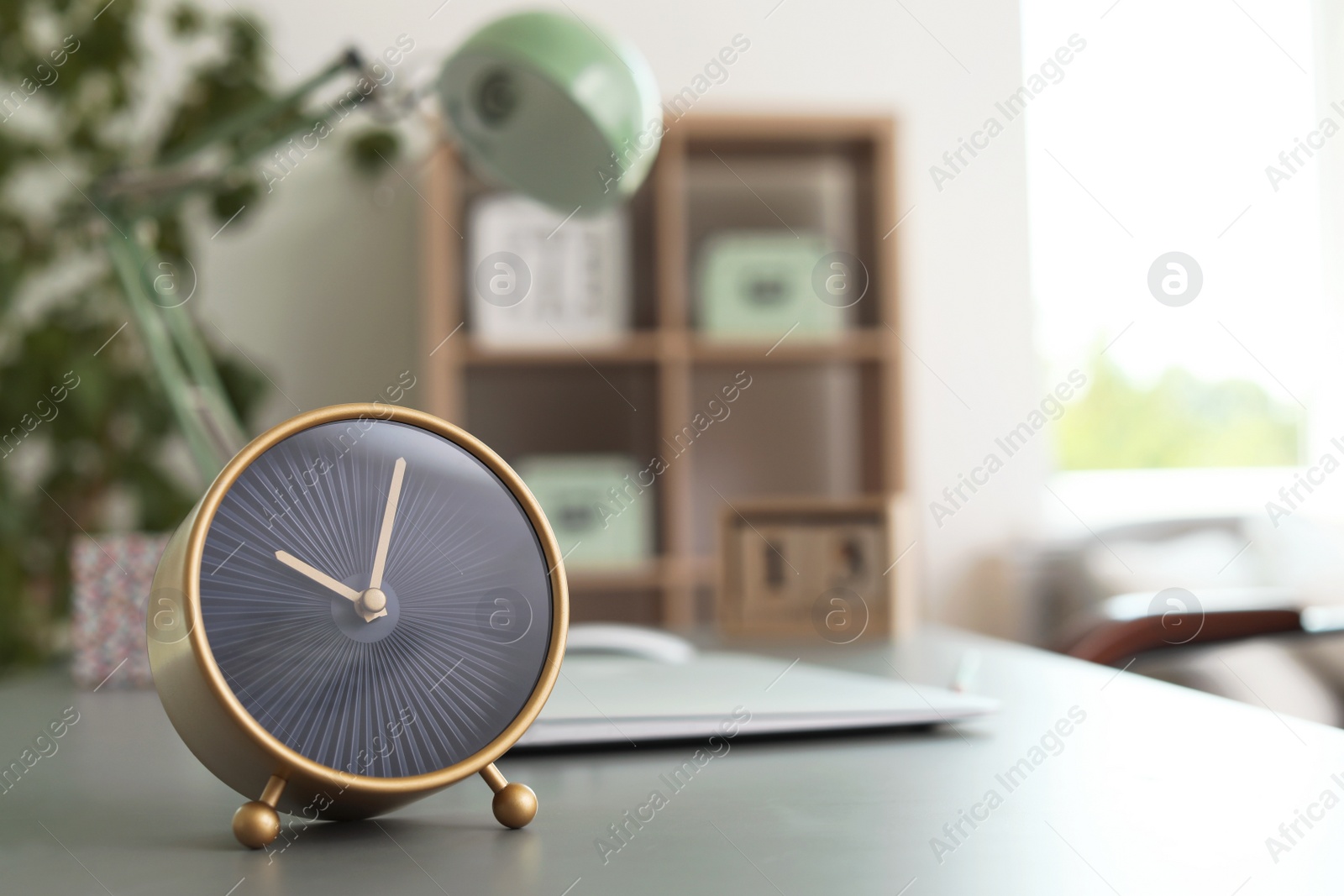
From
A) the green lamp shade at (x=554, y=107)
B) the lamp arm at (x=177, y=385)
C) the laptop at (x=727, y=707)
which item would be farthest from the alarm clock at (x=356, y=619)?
the lamp arm at (x=177, y=385)

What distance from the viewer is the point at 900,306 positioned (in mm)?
2504

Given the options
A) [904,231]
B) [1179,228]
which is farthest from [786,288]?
[1179,228]

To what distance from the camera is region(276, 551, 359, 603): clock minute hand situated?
52cm

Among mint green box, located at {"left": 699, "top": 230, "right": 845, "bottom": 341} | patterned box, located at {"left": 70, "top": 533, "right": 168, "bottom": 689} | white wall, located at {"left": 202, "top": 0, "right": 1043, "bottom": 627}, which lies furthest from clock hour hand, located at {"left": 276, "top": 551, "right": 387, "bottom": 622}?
white wall, located at {"left": 202, "top": 0, "right": 1043, "bottom": 627}

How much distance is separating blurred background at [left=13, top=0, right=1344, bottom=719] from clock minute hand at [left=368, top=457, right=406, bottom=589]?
1.46 metres

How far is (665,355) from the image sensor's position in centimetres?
248

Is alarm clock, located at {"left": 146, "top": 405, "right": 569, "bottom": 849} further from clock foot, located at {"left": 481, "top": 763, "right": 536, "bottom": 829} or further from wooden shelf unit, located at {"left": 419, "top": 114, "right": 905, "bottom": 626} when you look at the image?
wooden shelf unit, located at {"left": 419, "top": 114, "right": 905, "bottom": 626}

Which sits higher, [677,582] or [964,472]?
[964,472]

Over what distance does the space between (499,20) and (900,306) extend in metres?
1.76

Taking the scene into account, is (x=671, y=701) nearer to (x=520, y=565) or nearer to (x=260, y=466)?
(x=520, y=565)

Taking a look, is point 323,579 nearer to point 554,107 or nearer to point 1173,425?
point 554,107

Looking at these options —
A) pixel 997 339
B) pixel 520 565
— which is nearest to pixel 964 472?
pixel 997 339

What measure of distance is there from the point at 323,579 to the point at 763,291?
6.88ft

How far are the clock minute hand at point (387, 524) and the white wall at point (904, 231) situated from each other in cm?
212
